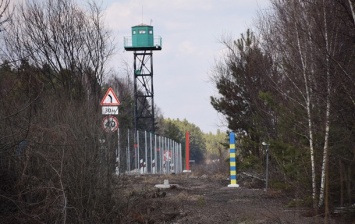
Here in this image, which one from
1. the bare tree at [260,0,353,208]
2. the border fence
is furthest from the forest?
the border fence

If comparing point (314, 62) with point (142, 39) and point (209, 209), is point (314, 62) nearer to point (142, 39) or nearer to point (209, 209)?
point (209, 209)

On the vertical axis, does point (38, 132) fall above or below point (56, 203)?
above

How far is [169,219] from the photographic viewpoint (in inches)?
488

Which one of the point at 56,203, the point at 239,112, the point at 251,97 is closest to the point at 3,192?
the point at 56,203

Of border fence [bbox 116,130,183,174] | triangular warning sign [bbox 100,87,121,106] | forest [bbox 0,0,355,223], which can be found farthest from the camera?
border fence [bbox 116,130,183,174]

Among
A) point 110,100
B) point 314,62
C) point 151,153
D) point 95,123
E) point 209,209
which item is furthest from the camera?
point 151,153

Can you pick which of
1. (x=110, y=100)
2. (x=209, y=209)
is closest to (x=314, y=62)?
(x=209, y=209)

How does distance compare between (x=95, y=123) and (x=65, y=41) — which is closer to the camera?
(x=95, y=123)

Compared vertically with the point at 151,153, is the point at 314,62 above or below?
above

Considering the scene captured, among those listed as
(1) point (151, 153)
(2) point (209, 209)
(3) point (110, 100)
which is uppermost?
(3) point (110, 100)

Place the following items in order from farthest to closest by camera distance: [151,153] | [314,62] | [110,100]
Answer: [151,153] → [110,100] → [314,62]

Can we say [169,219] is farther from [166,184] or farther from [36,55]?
[36,55]

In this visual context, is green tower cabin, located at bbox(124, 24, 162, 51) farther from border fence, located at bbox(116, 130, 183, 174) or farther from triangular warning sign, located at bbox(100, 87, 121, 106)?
triangular warning sign, located at bbox(100, 87, 121, 106)

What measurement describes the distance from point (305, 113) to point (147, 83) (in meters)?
31.6
